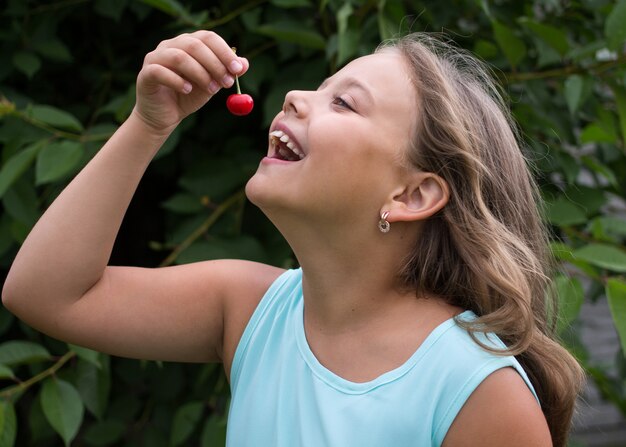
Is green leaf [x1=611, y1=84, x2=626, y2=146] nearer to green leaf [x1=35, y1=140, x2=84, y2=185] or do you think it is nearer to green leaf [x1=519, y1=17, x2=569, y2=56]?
green leaf [x1=519, y1=17, x2=569, y2=56]

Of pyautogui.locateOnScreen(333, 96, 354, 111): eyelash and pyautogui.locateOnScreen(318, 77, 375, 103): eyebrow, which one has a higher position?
pyautogui.locateOnScreen(318, 77, 375, 103): eyebrow

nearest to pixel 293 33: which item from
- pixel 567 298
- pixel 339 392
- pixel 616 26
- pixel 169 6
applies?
pixel 169 6

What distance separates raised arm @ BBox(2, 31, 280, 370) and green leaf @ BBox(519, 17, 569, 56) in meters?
0.83

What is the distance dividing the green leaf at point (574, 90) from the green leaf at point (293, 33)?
533 millimetres

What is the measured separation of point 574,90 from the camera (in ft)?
6.82

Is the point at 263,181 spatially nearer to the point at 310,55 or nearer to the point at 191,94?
the point at 191,94

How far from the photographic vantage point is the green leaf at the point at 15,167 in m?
1.96

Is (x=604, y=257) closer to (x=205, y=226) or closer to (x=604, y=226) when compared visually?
(x=604, y=226)

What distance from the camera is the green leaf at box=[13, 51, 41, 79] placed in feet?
7.21

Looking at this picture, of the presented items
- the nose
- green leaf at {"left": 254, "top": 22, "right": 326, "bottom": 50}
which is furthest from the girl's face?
green leaf at {"left": 254, "top": 22, "right": 326, "bottom": 50}

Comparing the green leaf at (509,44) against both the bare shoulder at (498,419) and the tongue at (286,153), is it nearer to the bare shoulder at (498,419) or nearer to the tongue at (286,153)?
the tongue at (286,153)

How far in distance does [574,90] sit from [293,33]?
61 cm

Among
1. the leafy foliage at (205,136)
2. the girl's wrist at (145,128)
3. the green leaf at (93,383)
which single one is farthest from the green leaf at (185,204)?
the girl's wrist at (145,128)

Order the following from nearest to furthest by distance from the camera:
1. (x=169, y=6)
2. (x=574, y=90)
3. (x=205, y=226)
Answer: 1. (x=169, y=6)
2. (x=574, y=90)
3. (x=205, y=226)
